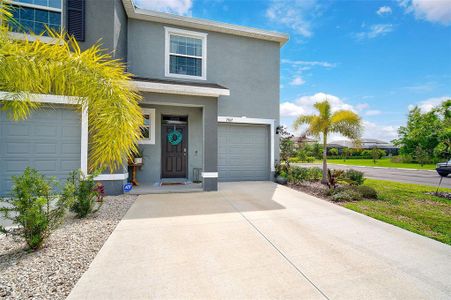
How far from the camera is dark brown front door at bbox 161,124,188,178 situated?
9.09 metres

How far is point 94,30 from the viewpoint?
258 inches

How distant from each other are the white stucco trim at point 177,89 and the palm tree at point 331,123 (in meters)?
4.36

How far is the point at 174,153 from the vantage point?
9.24 metres

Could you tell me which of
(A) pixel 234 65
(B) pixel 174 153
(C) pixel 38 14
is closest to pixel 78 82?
(C) pixel 38 14

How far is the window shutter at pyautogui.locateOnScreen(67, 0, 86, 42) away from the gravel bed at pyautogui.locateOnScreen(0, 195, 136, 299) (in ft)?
19.3

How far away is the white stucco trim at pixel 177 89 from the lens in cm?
659

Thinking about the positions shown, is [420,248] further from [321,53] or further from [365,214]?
[321,53]

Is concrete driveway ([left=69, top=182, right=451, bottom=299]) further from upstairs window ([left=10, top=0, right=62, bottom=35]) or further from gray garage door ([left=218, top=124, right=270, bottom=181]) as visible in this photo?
upstairs window ([left=10, top=0, right=62, bottom=35])

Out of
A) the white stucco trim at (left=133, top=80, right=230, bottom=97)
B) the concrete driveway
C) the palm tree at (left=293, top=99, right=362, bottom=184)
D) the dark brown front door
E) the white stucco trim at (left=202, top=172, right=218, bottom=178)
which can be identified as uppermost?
the white stucco trim at (left=133, top=80, right=230, bottom=97)

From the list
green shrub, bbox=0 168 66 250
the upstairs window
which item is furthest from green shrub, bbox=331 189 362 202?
the upstairs window

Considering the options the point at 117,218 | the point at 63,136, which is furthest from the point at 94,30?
the point at 117,218

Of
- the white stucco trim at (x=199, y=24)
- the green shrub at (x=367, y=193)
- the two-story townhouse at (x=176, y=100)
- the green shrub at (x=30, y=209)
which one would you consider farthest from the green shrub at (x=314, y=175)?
the green shrub at (x=30, y=209)

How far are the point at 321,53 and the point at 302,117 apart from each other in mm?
7000

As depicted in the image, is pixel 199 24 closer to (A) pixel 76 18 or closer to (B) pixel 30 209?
(A) pixel 76 18
